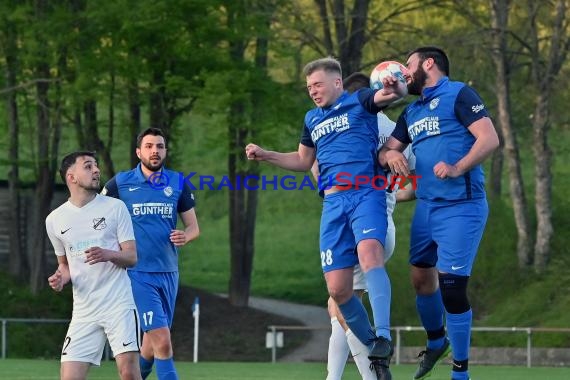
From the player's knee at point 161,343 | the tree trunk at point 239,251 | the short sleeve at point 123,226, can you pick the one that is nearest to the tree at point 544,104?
the tree trunk at point 239,251

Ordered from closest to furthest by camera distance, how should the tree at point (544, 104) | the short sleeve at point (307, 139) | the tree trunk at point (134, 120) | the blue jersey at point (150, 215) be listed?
the short sleeve at point (307, 139)
the blue jersey at point (150, 215)
the tree trunk at point (134, 120)
the tree at point (544, 104)

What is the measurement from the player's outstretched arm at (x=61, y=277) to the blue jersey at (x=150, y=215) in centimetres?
202

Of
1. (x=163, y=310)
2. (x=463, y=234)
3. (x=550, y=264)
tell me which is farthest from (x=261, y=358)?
(x=463, y=234)

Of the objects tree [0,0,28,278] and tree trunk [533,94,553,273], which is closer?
tree [0,0,28,278]

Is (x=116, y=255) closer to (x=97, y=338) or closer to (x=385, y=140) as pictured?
(x=97, y=338)

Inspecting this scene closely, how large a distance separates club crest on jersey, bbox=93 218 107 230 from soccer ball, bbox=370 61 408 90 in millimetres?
2351

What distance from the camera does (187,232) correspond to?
476 inches

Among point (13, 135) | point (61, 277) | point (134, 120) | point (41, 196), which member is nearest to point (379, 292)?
point (61, 277)

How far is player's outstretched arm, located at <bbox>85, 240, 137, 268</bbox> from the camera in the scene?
376 inches

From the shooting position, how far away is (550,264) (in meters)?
31.8

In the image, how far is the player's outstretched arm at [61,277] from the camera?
975 cm

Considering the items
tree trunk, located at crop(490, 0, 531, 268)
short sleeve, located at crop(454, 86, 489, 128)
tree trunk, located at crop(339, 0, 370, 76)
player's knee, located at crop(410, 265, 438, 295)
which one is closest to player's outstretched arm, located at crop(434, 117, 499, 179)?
short sleeve, located at crop(454, 86, 489, 128)

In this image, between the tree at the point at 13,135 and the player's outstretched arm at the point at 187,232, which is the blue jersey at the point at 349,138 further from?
the tree at the point at 13,135

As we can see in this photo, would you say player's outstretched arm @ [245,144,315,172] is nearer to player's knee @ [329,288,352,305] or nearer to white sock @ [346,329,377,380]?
player's knee @ [329,288,352,305]
